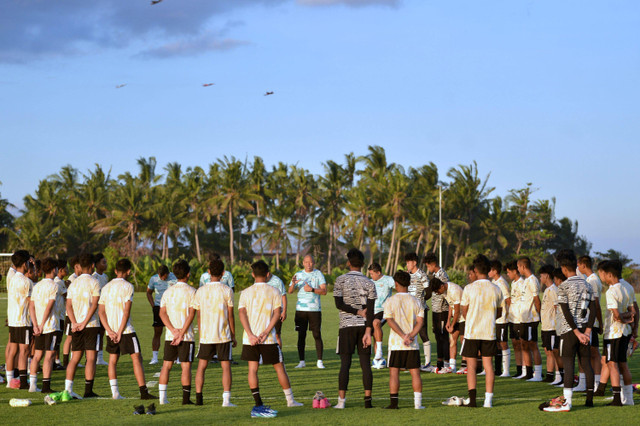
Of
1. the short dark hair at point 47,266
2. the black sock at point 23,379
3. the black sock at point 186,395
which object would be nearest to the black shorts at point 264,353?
the black sock at point 186,395

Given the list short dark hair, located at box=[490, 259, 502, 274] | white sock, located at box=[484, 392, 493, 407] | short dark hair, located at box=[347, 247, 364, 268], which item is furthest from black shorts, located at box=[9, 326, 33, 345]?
short dark hair, located at box=[490, 259, 502, 274]

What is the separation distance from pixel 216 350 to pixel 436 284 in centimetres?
517

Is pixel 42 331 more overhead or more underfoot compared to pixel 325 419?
more overhead

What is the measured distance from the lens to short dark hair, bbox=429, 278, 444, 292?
13.5m

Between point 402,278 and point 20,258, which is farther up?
point 20,258

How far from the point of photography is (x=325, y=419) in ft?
29.6

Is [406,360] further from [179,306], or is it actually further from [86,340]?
[86,340]

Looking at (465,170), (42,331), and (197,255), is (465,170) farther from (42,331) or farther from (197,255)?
(42,331)

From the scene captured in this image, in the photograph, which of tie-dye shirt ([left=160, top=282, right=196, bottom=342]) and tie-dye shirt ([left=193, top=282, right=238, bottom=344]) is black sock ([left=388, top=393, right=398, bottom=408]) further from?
tie-dye shirt ([left=160, top=282, right=196, bottom=342])

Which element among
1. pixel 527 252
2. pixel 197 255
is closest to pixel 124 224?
pixel 197 255

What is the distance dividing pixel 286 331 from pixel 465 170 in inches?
2528

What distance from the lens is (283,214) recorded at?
84.9 metres

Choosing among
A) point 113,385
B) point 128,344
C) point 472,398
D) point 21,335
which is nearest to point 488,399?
point 472,398

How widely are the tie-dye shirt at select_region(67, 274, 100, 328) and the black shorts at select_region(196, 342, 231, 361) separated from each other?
1828 mm
